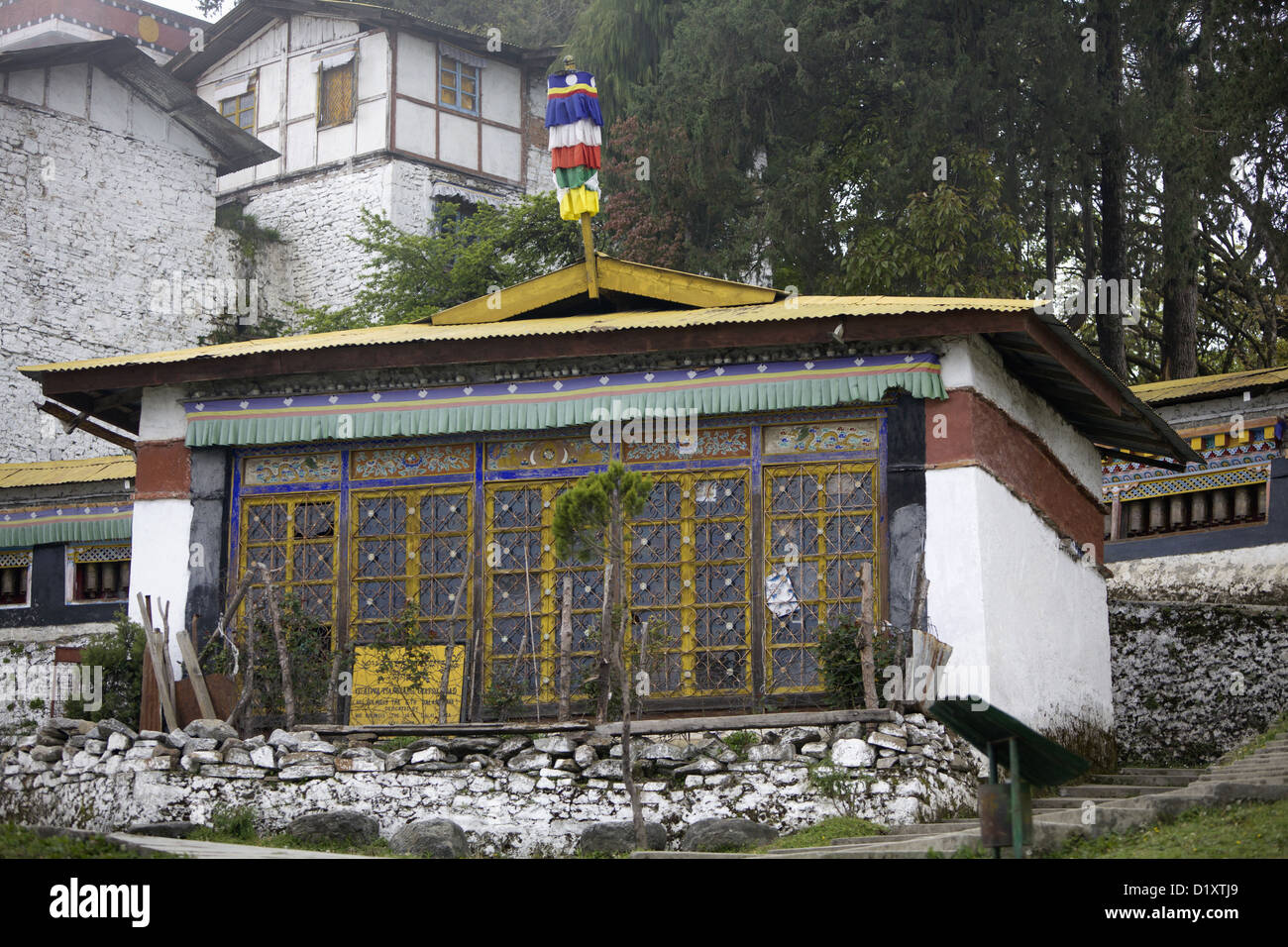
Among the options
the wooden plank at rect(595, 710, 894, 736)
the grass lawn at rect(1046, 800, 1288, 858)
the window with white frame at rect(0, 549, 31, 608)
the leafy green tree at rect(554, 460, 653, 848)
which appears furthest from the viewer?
the window with white frame at rect(0, 549, 31, 608)

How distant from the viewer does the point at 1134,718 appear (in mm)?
19453

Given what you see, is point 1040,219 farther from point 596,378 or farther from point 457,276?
point 596,378

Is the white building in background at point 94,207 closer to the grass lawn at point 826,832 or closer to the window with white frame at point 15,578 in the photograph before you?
the window with white frame at point 15,578

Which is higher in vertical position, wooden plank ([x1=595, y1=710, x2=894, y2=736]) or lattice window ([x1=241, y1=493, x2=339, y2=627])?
lattice window ([x1=241, y1=493, x2=339, y2=627])

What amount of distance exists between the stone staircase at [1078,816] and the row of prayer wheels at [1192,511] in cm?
629

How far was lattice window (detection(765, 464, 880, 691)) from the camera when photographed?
590 inches

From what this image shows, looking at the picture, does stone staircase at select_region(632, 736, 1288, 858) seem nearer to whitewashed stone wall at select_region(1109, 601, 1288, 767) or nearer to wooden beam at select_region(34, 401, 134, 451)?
whitewashed stone wall at select_region(1109, 601, 1288, 767)

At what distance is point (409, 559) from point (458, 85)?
23276 millimetres

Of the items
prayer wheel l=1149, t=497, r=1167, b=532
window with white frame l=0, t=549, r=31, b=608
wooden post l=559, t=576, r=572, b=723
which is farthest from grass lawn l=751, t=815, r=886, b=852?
window with white frame l=0, t=549, r=31, b=608

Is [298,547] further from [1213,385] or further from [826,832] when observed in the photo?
[1213,385]

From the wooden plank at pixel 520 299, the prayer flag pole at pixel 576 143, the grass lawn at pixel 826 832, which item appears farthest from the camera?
the wooden plank at pixel 520 299

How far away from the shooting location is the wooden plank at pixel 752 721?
43.9 ft

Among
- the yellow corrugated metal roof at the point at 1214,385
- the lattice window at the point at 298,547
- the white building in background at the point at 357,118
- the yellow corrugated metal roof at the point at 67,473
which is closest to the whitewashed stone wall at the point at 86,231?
the white building in background at the point at 357,118

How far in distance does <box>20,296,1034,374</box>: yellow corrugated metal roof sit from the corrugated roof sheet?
16.2 feet
